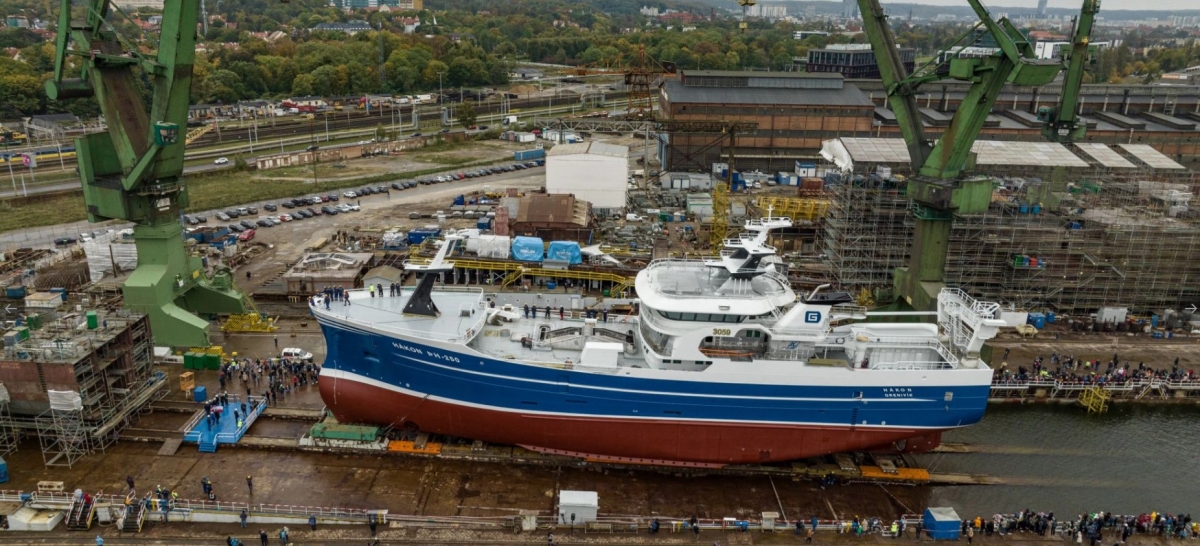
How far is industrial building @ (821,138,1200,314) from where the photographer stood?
3356cm

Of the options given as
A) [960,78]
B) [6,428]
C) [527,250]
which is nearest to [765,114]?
[527,250]

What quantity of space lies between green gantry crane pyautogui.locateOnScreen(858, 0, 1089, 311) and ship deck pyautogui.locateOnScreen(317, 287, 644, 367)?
14.1m

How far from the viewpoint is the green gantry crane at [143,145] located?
2612 cm

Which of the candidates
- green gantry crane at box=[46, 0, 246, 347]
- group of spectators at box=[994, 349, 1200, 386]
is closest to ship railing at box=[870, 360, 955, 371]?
group of spectators at box=[994, 349, 1200, 386]

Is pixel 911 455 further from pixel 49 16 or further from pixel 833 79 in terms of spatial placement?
pixel 49 16

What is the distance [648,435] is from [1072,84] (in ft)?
106

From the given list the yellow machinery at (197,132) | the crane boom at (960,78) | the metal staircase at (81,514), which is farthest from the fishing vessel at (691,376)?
the yellow machinery at (197,132)

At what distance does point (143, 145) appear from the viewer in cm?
2750

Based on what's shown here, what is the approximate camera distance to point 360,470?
873 inches

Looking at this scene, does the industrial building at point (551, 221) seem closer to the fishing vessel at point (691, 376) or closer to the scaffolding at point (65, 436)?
the fishing vessel at point (691, 376)

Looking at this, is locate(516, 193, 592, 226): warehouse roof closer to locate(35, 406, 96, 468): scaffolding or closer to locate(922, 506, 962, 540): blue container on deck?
locate(35, 406, 96, 468): scaffolding

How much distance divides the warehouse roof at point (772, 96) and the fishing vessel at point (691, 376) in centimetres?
3821

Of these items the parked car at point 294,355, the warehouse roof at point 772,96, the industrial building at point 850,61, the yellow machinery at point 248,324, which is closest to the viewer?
the parked car at point 294,355

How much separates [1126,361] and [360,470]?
3079 cm
